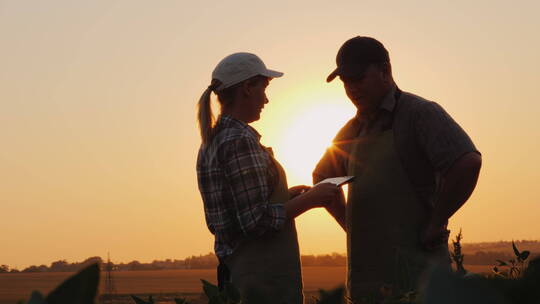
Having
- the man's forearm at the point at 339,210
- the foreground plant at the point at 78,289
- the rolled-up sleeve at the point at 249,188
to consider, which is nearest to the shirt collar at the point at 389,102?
the man's forearm at the point at 339,210

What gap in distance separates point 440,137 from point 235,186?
3.80ft

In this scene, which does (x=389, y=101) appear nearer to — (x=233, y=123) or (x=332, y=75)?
(x=332, y=75)

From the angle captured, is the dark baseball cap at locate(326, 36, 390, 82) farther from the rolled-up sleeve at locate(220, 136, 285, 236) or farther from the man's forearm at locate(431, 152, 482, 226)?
the man's forearm at locate(431, 152, 482, 226)

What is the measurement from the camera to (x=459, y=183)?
13.2ft

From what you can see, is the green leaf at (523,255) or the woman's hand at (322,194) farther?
the woman's hand at (322,194)

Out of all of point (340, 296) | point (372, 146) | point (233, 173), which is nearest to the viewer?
point (340, 296)

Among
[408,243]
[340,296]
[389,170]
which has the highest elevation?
[389,170]

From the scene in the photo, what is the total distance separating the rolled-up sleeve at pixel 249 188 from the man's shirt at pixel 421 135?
765 millimetres

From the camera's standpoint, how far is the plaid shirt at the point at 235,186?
13.9 feet

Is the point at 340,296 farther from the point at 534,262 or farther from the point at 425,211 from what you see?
the point at 425,211

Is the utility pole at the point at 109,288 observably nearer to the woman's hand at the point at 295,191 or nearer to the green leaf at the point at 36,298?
the woman's hand at the point at 295,191

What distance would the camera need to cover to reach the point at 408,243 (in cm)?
433

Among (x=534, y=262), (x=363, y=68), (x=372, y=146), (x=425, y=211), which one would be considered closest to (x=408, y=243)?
(x=425, y=211)

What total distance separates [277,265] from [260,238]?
0.19 metres
